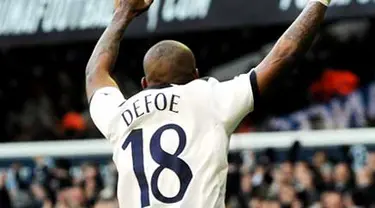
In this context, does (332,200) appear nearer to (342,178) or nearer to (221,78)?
(342,178)

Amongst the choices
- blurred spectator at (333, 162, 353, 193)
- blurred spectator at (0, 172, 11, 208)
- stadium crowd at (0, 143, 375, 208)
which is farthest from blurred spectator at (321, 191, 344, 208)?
blurred spectator at (0, 172, 11, 208)

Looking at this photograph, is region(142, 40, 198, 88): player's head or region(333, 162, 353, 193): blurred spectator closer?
region(142, 40, 198, 88): player's head

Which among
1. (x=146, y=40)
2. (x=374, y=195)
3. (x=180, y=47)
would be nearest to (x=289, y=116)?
(x=146, y=40)

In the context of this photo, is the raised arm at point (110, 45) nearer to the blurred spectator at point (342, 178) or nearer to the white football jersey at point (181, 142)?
the white football jersey at point (181, 142)

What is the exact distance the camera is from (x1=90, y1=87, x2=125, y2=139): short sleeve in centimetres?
445

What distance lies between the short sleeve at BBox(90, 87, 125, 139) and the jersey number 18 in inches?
7.4

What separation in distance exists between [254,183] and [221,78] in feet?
18.8

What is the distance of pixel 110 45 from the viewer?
4.71m

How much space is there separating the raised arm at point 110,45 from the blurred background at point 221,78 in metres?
5.01

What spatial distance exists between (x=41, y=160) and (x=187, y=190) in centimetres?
882

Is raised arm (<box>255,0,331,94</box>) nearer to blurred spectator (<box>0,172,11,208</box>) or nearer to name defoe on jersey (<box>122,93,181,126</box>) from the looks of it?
name defoe on jersey (<box>122,93,181,126</box>)

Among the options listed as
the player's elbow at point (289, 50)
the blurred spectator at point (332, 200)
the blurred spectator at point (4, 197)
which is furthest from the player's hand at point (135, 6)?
the blurred spectator at point (4, 197)

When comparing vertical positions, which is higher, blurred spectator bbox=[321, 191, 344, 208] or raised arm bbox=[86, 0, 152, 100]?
raised arm bbox=[86, 0, 152, 100]

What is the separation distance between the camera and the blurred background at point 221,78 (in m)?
10.5
